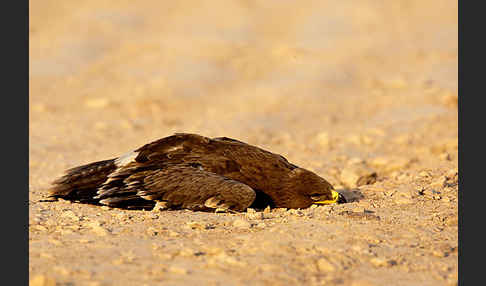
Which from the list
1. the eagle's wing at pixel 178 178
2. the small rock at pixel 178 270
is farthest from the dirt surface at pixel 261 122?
the eagle's wing at pixel 178 178

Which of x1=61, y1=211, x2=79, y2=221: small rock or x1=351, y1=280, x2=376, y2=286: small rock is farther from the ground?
x1=61, y1=211, x2=79, y2=221: small rock

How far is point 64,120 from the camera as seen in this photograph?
1148 centimetres

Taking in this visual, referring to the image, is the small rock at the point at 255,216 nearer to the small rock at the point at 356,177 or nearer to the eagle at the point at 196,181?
the eagle at the point at 196,181

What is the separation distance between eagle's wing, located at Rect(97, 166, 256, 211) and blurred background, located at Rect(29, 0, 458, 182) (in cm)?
272

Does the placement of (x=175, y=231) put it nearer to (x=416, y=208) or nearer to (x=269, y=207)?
(x=269, y=207)

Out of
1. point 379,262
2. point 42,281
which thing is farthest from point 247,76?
point 42,281

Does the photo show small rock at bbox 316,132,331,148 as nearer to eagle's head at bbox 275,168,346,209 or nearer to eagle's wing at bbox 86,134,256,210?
eagle's head at bbox 275,168,346,209

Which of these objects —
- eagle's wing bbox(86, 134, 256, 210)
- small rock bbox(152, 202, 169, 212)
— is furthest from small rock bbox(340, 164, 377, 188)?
small rock bbox(152, 202, 169, 212)

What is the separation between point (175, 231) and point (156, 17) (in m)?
10.9

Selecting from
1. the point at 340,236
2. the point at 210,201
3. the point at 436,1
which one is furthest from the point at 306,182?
the point at 436,1

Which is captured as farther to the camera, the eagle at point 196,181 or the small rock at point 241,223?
the eagle at point 196,181

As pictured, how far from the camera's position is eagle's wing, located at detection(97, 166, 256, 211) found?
20.2 feet

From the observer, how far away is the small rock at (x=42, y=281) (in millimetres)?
4121

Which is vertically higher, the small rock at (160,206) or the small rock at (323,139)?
the small rock at (323,139)
